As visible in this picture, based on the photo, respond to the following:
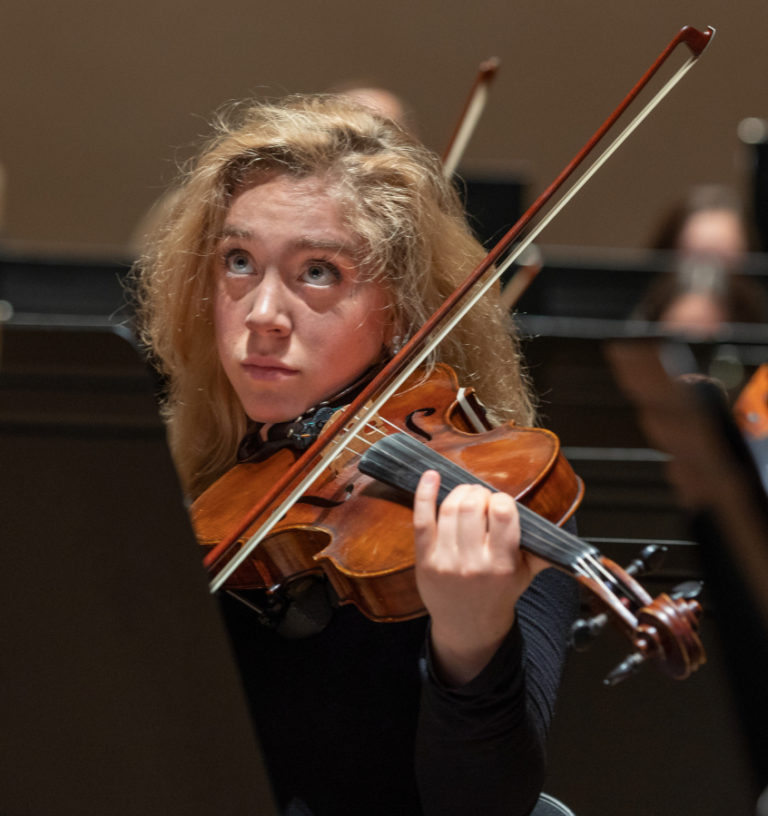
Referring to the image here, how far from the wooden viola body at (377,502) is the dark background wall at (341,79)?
2399mm

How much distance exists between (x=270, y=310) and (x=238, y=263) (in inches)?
2.8

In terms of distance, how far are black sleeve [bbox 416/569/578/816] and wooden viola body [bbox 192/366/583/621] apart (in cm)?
6

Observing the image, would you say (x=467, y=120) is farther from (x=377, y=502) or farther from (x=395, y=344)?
(x=377, y=502)

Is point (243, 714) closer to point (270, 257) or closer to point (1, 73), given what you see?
point (270, 257)

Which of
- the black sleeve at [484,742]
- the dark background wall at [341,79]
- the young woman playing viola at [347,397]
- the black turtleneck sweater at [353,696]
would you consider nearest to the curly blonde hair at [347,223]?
the young woman playing viola at [347,397]

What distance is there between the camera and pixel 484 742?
712mm

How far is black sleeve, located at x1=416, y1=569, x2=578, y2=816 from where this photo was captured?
71 centimetres

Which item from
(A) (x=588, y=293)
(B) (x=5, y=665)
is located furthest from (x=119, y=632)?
(A) (x=588, y=293)

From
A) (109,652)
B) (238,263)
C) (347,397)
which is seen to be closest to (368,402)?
(347,397)

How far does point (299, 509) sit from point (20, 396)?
28 centimetres

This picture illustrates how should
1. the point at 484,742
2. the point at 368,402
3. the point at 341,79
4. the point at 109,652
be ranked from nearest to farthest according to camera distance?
the point at 109,652 < the point at 484,742 < the point at 368,402 < the point at 341,79

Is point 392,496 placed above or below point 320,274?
below

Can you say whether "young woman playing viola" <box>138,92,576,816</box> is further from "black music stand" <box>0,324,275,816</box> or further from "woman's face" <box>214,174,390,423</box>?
"black music stand" <box>0,324,275,816</box>

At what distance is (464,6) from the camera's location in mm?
3209
